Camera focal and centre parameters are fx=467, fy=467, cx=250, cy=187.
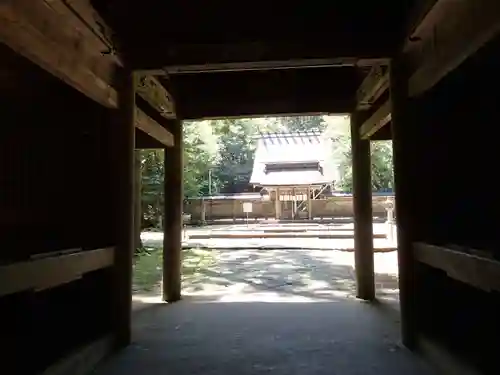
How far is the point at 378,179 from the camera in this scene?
2552cm

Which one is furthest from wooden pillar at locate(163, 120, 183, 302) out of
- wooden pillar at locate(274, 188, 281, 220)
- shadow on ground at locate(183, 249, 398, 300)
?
wooden pillar at locate(274, 188, 281, 220)

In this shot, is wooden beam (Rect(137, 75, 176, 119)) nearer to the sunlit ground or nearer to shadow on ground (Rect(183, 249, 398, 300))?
the sunlit ground

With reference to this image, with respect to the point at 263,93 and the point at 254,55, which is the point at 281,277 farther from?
the point at 254,55

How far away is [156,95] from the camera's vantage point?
5336 mm
